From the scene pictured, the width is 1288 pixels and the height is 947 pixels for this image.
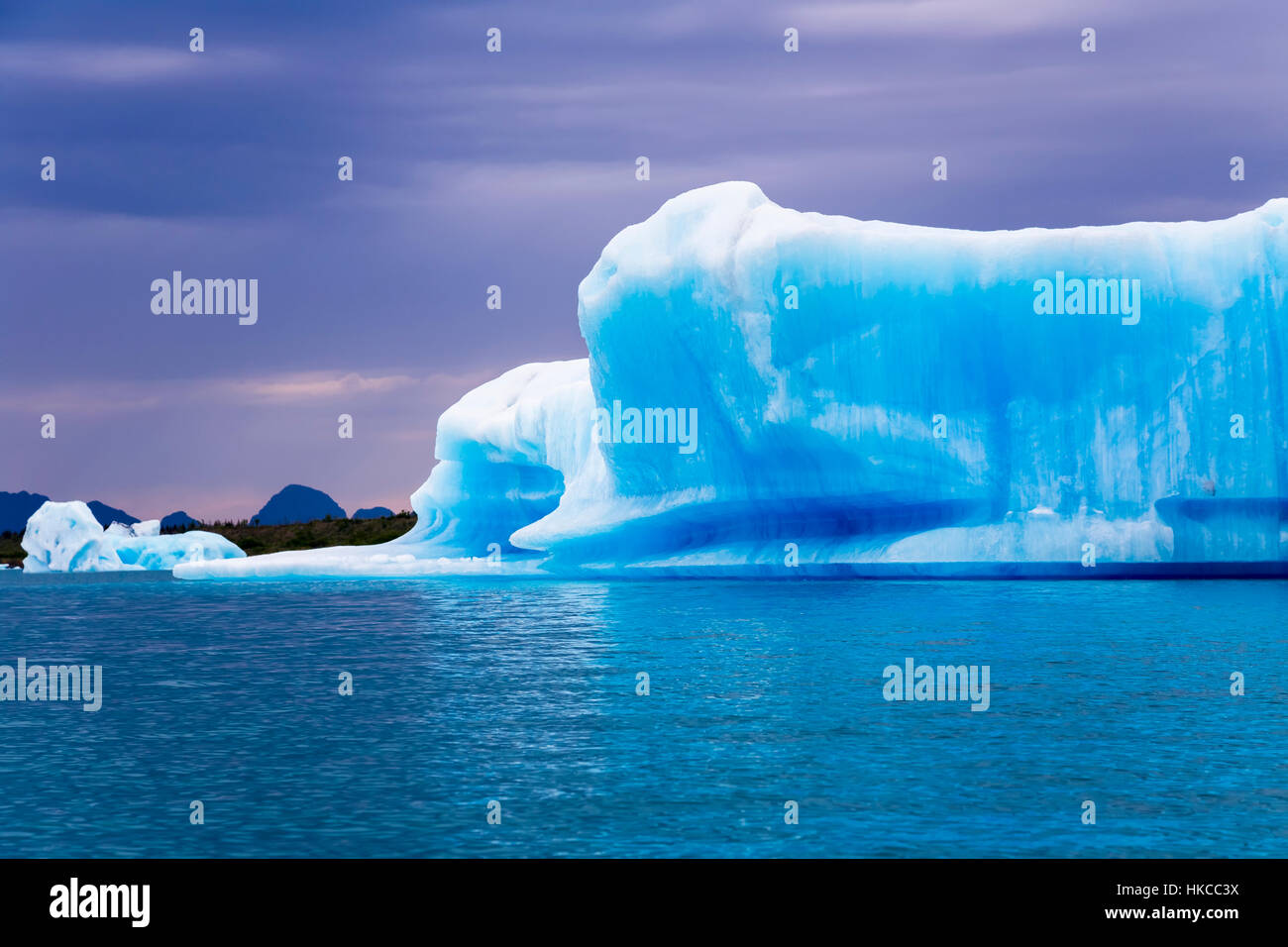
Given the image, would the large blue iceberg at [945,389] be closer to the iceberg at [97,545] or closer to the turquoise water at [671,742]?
the turquoise water at [671,742]

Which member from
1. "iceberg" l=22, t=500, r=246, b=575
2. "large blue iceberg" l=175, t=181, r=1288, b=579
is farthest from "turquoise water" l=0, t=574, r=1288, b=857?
"iceberg" l=22, t=500, r=246, b=575

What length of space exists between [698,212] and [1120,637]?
1410 cm

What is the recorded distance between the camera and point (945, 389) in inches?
943

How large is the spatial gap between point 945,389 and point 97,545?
35.2 meters

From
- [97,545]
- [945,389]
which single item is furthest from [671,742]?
[97,545]

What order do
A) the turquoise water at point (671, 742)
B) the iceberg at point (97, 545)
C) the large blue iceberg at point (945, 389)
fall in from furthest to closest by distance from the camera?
the iceberg at point (97, 545) < the large blue iceberg at point (945, 389) < the turquoise water at point (671, 742)

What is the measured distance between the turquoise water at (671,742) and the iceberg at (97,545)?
3069cm

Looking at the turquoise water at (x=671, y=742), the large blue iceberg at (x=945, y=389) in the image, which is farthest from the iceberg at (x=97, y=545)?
the turquoise water at (x=671, y=742)

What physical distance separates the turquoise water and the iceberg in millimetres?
30686

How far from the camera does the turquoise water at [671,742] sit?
6.64 m

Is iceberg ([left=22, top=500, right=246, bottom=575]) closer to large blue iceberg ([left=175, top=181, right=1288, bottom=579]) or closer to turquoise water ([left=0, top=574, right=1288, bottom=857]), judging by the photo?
large blue iceberg ([left=175, top=181, right=1288, bottom=579])

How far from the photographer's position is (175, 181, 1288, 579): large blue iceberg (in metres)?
22.7

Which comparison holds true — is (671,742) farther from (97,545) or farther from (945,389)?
(97,545)
